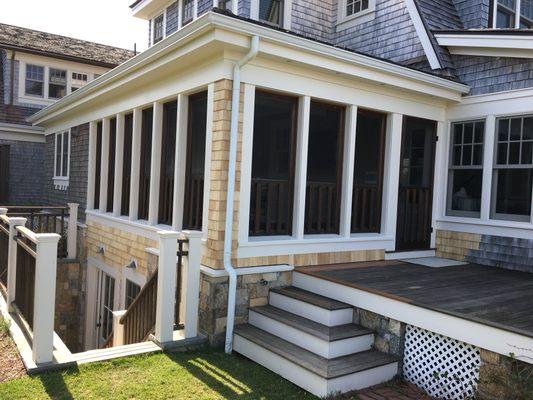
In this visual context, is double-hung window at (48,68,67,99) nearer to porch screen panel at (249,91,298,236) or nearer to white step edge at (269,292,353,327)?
porch screen panel at (249,91,298,236)

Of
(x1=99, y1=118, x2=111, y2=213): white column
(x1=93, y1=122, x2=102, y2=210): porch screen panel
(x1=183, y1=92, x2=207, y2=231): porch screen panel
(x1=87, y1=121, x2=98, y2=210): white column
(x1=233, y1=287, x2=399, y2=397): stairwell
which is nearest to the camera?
(x1=233, y1=287, x2=399, y2=397): stairwell

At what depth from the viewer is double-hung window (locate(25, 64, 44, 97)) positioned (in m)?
14.6

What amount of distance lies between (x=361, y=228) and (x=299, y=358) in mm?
2965

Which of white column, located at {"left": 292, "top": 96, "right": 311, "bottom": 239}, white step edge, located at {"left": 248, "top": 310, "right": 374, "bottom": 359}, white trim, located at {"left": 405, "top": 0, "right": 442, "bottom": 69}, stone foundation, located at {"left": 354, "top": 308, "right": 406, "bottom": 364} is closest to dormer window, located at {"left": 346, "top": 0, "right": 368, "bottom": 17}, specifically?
white trim, located at {"left": 405, "top": 0, "right": 442, "bottom": 69}

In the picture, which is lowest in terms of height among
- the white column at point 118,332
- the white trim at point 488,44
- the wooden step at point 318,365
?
the white column at point 118,332

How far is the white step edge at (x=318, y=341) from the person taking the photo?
430 cm

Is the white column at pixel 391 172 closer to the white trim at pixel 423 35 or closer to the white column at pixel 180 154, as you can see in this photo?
the white trim at pixel 423 35

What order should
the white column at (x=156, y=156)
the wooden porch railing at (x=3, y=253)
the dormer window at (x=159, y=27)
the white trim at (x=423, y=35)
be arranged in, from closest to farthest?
the wooden porch railing at (x=3, y=253) → the white column at (x=156, y=156) → the white trim at (x=423, y=35) → the dormer window at (x=159, y=27)

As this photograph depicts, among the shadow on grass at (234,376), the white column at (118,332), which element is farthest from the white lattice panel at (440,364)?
the white column at (118,332)

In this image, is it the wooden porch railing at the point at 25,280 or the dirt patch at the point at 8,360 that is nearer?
the dirt patch at the point at 8,360

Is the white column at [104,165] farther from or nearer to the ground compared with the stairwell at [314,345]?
farther from the ground

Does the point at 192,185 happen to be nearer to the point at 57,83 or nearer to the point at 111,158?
the point at 111,158

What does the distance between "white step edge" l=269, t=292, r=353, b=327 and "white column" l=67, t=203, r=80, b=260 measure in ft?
19.8

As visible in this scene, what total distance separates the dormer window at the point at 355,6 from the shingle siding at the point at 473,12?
67.7 inches
